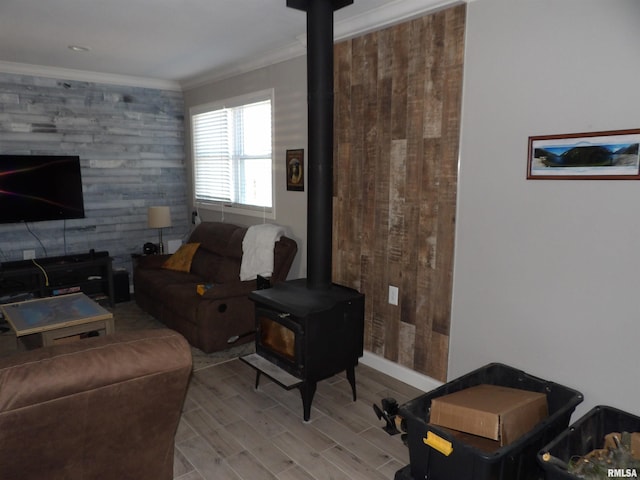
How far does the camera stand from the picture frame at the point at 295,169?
12.9ft

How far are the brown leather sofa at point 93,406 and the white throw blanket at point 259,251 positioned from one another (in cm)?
225

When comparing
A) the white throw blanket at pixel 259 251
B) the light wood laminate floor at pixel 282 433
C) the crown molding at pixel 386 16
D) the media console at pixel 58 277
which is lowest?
the light wood laminate floor at pixel 282 433

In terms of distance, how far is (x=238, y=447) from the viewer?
2473 millimetres

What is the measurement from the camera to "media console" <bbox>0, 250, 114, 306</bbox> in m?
4.39

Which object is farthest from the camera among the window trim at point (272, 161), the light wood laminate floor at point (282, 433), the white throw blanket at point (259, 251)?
the window trim at point (272, 161)

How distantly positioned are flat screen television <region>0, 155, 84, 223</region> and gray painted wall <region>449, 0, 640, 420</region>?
4137mm

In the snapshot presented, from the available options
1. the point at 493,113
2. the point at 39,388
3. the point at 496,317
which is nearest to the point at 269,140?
the point at 493,113

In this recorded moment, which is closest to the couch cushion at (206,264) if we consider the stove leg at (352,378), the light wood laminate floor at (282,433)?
the light wood laminate floor at (282,433)

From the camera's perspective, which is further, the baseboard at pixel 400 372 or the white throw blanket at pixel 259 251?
the white throw blanket at pixel 259 251

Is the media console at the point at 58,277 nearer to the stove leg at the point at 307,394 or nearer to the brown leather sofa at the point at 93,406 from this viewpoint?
the stove leg at the point at 307,394

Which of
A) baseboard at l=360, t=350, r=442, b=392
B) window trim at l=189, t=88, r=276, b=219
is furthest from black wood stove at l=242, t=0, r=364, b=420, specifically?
window trim at l=189, t=88, r=276, b=219

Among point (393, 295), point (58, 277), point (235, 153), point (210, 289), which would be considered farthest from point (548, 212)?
point (58, 277)

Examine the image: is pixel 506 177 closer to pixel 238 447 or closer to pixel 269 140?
pixel 238 447

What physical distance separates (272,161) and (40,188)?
97.9 inches
